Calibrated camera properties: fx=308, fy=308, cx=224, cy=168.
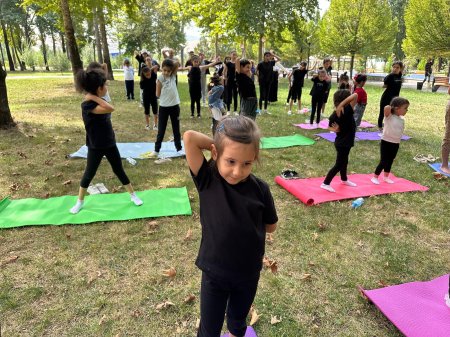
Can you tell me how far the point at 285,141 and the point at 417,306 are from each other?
5887mm

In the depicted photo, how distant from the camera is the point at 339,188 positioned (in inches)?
216

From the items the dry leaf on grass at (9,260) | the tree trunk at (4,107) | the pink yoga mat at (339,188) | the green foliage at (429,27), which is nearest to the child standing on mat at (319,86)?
the pink yoga mat at (339,188)

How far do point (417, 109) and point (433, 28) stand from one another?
16713 mm

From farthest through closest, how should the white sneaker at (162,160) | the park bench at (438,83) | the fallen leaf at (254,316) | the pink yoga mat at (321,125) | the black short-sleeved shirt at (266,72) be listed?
the park bench at (438,83), the black short-sleeved shirt at (266,72), the pink yoga mat at (321,125), the white sneaker at (162,160), the fallen leaf at (254,316)

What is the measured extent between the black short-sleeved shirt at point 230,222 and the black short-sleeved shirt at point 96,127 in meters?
2.75

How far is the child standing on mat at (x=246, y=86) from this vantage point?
25.2 feet

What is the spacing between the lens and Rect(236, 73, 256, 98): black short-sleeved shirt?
25.4ft

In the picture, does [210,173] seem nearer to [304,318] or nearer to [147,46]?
[304,318]

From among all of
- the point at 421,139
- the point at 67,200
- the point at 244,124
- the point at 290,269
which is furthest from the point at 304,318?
the point at 421,139

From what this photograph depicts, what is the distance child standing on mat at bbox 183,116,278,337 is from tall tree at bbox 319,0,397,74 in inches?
1280

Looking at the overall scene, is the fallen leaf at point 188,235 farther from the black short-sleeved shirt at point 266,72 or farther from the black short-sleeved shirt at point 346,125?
the black short-sleeved shirt at point 266,72

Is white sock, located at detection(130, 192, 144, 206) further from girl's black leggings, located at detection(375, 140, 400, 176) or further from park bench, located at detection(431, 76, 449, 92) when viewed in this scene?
park bench, located at detection(431, 76, 449, 92)

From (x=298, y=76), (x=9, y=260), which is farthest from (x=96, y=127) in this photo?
(x=298, y=76)

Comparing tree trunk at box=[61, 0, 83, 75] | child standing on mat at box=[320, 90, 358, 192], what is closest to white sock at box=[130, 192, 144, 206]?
child standing on mat at box=[320, 90, 358, 192]
